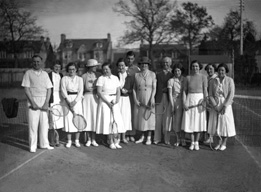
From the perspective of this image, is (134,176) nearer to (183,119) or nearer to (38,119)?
(183,119)

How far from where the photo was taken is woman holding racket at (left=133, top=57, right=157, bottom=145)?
7414mm

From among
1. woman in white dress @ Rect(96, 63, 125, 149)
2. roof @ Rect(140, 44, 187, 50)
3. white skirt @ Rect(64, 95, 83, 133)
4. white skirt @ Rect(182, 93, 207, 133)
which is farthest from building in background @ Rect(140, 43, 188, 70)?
white skirt @ Rect(64, 95, 83, 133)

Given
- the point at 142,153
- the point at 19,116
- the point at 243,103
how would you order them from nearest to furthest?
the point at 142,153 → the point at 19,116 → the point at 243,103

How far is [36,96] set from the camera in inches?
272

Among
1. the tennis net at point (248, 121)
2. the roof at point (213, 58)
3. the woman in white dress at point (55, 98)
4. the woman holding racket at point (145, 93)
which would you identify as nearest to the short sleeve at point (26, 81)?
the woman in white dress at point (55, 98)

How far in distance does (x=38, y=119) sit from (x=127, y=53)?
260cm

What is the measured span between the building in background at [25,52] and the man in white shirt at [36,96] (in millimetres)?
199

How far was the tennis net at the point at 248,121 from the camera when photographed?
8.15 m

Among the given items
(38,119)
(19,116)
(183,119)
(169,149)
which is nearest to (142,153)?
(169,149)

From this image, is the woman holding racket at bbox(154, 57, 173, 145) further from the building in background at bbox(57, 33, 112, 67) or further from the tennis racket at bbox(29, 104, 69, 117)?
the tennis racket at bbox(29, 104, 69, 117)

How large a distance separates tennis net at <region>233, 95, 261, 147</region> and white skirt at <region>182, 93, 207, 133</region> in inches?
58.1

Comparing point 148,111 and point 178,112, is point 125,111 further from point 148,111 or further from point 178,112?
point 178,112

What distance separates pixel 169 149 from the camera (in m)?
7.10

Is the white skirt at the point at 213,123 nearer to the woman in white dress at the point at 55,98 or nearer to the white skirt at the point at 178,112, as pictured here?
the white skirt at the point at 178,112
